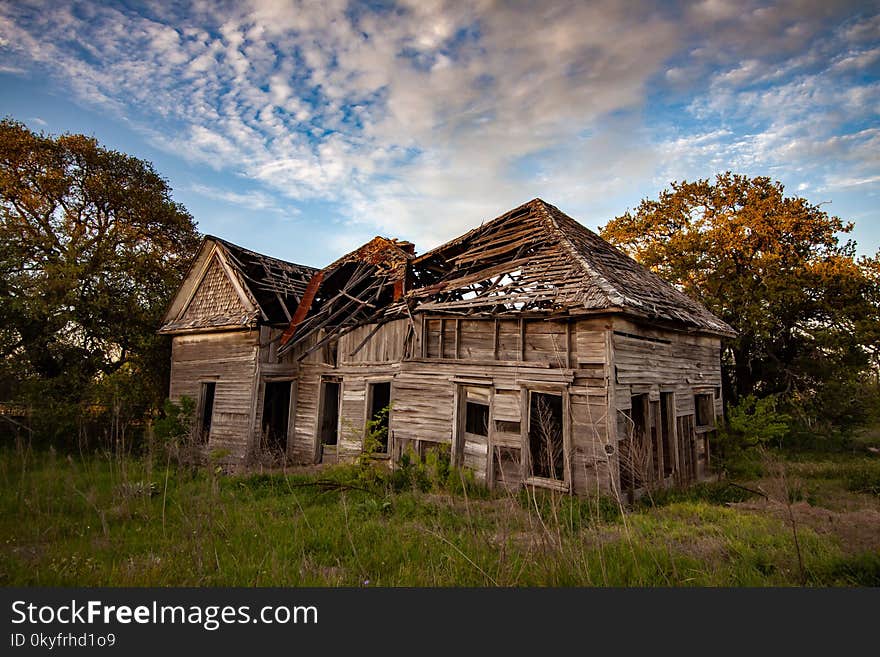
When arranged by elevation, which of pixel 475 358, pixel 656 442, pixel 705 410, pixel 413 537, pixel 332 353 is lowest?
pixel 413 537

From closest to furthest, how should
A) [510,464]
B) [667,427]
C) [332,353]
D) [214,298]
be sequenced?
[510,464] < [667,427] < [332,353] < [214,298]

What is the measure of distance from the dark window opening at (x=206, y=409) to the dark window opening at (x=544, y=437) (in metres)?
9.81

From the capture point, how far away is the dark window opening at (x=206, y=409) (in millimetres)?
14688

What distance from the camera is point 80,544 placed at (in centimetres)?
568

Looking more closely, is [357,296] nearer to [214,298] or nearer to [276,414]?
[214,298]

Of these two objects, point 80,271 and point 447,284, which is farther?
point 80,271

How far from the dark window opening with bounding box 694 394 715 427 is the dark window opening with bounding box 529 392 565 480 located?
3681 millimetres

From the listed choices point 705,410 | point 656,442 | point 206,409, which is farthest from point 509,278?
point 206,409

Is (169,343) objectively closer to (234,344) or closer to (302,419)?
(234,344)

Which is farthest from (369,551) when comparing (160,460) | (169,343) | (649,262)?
(649,262)

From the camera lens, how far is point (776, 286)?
54.4 feet

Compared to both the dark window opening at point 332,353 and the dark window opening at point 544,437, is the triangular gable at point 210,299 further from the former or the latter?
the dark window opening at point 544,437

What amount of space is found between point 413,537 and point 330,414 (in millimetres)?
8663

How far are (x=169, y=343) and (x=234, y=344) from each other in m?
4.91
